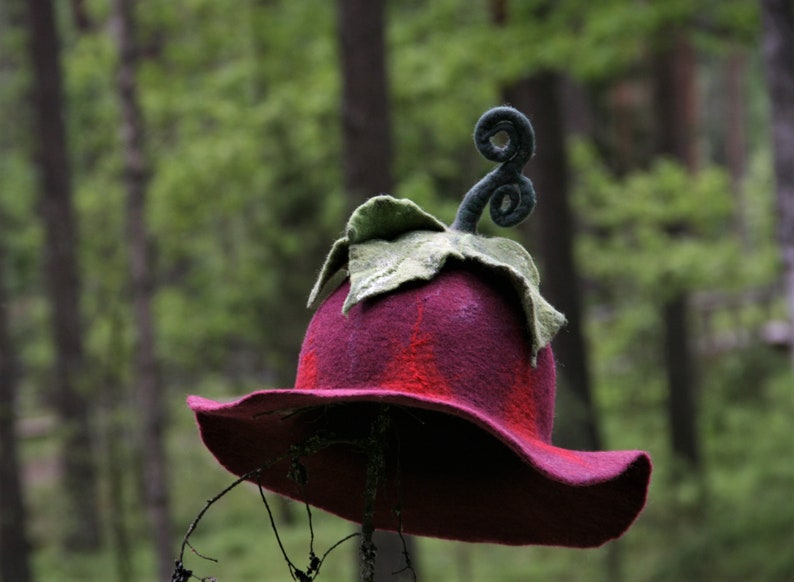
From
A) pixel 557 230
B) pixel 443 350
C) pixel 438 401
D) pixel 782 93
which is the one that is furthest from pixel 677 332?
pixel 438 401

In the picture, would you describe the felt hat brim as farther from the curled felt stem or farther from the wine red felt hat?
the curled felt stem

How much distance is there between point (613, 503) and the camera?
1.79m

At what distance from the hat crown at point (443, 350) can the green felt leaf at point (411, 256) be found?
28 mm

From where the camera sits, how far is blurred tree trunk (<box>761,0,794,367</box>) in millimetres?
5727

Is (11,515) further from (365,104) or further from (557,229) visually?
(557,229)

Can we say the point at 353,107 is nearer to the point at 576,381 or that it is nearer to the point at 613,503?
the point at 576,381

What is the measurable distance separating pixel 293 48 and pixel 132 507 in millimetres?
5599

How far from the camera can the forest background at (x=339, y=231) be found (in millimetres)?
8188

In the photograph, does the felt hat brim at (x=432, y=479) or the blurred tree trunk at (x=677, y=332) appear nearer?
the felt hat brim at (x=432, y=479)

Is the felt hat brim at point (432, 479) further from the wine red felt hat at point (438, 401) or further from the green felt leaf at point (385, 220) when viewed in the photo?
the green felt leaf at point (385, 220)

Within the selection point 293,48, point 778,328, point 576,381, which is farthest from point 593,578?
point 778,328

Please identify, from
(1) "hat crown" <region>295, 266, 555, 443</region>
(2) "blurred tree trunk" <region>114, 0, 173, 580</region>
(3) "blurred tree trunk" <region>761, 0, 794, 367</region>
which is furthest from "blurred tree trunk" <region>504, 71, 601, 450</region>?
(1) "hat crown" <region>295, 266, 555, 443</region>

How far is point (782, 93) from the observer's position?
5.79 meters

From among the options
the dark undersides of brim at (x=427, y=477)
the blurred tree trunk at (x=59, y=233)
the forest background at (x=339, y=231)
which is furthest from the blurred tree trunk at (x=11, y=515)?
the dark undersides of brim at (x=427, y=477)
